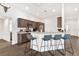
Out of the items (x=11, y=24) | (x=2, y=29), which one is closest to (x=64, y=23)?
(x=2, y=29)

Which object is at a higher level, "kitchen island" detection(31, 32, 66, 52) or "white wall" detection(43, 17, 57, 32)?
"white wall" detection(43, 17, 57, 32)

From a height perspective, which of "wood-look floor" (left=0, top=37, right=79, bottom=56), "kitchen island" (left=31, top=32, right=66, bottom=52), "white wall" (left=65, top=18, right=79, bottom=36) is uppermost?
"white wall" (left=65, top=18, right=79, bottom=36)

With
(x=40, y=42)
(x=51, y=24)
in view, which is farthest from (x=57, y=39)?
(x=51, y=24)

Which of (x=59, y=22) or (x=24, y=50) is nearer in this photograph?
(x=59, y=22)

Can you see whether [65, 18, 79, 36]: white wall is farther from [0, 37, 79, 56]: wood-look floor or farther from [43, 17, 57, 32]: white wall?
[43, 17, 57, 32]: white wall

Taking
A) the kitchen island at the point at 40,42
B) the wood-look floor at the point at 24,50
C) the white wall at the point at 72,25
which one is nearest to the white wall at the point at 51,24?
the kitchen island at the point at 40,42

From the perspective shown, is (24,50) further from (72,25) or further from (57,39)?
(72,25)

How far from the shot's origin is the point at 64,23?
3801 mm

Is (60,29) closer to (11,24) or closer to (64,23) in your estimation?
(64,23)

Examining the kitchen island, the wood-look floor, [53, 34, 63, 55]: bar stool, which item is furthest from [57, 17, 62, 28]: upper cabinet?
the wood-look floor

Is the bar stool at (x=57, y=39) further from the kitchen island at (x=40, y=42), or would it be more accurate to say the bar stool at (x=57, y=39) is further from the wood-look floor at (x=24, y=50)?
the wood-look floor at (x=24, y=50)

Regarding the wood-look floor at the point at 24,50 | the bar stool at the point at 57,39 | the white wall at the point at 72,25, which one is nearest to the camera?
the white wall at the point at 72,25

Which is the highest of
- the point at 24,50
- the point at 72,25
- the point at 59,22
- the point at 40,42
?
the point at 59,22

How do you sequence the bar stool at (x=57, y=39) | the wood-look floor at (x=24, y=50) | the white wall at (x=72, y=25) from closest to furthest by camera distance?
the white wall at (x=72, y=25) → the wood-look floor at (x=24, y=50) → the bar stool at (x=57, y=39)
